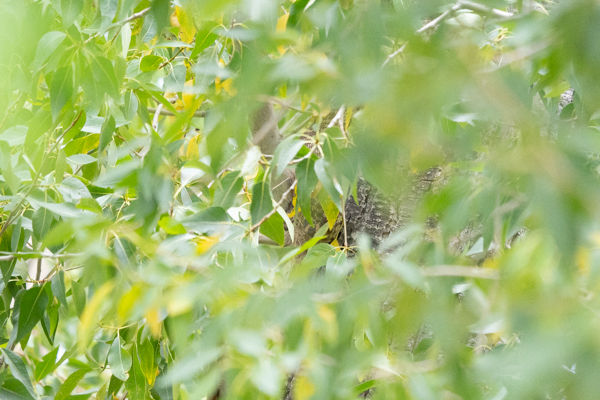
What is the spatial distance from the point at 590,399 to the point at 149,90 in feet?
2.49

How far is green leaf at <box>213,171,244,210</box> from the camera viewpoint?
65 cm

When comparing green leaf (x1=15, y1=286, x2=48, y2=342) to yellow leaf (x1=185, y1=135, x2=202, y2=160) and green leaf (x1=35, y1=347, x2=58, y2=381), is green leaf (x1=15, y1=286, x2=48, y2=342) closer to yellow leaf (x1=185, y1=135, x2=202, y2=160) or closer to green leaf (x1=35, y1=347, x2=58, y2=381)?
green leaf (x1=35, y1=347, x2=58, y2=381)

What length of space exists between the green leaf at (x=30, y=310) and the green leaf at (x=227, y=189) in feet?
1.52

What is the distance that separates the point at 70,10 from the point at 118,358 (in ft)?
1.84

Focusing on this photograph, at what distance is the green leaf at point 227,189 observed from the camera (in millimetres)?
650

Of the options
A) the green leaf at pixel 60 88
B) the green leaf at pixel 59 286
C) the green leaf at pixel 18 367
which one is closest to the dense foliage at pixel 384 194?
the green leaf at pixel 60 88

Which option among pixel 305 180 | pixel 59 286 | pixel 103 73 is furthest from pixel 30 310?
pixel 305 180

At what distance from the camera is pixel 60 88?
67 centimetres

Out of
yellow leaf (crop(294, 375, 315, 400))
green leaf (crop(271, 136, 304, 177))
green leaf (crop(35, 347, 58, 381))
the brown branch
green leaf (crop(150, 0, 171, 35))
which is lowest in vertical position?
green leaf (crop(35, 347, 58, 381))

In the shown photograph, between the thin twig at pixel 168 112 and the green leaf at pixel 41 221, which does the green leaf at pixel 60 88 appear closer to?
the green leaf at pixel 41 221

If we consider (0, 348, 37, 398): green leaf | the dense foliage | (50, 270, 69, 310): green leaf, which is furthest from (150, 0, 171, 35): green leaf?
(0, 348, 37, 398): green leaf

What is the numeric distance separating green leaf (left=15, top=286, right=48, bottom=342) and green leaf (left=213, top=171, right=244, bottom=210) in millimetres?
462

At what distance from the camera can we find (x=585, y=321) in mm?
244

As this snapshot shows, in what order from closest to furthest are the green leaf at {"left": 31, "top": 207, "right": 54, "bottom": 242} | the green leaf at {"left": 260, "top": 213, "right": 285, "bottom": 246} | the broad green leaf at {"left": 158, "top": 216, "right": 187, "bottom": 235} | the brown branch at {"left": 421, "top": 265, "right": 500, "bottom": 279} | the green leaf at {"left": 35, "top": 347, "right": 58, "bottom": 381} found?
the brown branch at {"left": 421, "top": 265, "right": 500, "bottom": 279} < the broad green leaf at {"left": 158, "top": 216, "right": 187, "bottom": 235} < the green leaf at {"left": 260, "top": 213, "right": 285, "bottom": 246} < the green leaf at {"left": 31, "top": 207, "right": 54, "bottom": 242} < the green leaf at {"left": 35, "top": 347, "right": 58, "bottom": 381}
